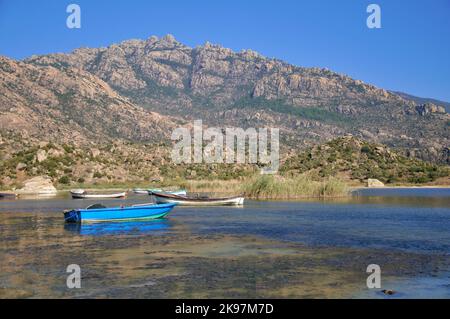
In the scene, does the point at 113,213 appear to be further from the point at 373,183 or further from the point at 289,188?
the point at 373,183

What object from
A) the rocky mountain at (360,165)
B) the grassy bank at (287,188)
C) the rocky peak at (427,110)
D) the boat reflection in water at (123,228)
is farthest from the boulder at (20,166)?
the rocky peak at (427,110)

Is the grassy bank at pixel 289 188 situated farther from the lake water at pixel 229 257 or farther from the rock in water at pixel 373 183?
the rock in water at pixel 373 183

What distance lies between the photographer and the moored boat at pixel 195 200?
46312mm

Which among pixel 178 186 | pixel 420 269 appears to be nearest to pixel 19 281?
pixel 420 269

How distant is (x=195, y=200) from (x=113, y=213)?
15.9 m

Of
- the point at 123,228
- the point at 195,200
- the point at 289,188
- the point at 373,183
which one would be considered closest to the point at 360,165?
the point at 373,183

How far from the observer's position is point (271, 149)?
141375 millimetres

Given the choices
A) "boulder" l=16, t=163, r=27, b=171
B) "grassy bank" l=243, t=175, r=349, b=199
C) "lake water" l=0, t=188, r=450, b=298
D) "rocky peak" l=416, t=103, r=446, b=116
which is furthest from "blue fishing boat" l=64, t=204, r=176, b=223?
"rocky peak" l=416, t=103, r=446, b=116

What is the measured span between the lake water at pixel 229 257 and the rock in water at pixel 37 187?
41660mm

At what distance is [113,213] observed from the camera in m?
31.6
